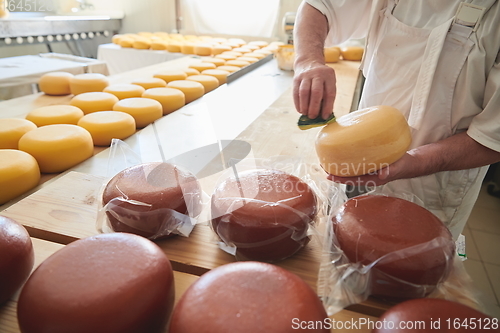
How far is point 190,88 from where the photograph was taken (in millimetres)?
2357

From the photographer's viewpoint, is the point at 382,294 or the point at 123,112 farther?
the point at 123,112

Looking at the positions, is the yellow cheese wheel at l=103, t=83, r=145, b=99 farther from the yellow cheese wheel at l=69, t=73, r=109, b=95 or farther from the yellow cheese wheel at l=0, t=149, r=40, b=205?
the yellow cheese wheel at l=0, t=149, r=40, b=205

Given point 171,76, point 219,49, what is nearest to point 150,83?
point 171,76

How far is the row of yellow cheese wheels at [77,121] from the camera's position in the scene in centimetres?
124

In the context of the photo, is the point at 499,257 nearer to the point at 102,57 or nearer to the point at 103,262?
the point at 103,262

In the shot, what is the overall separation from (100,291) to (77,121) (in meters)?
1.54

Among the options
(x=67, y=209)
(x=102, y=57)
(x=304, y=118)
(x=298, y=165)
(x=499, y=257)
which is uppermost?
(x=304, y=118)

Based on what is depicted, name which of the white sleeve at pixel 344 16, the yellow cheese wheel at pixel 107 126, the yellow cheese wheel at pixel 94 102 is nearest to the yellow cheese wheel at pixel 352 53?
the white sleeve at pixel 344 16

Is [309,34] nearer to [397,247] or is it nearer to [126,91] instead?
[397,247]

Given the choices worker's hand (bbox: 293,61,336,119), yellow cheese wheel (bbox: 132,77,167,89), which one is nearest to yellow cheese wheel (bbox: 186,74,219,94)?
yellow cheese wheel (bbox: 132,77,167,89)

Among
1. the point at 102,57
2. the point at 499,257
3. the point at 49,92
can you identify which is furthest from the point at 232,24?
the point at 499,257

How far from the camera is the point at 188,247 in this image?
779 millimetres

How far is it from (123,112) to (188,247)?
4.28ft

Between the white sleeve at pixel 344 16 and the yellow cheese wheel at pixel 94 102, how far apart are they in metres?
1.34
